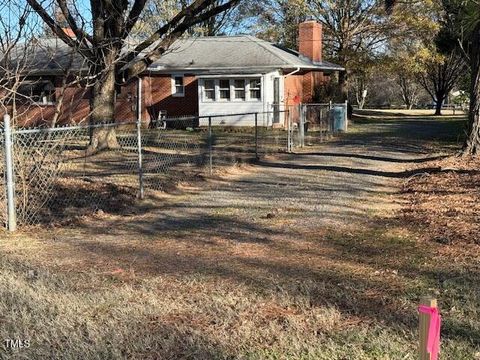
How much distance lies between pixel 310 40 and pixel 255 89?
5847 millimetres

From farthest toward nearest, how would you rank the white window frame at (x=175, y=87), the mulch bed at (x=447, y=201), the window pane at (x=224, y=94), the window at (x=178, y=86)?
1. the window at (x=178, y=86)
2. the white window frame at (x=175, y=87)
3. the window pane at (x=224, y=94)
4. the mulch bed at (x=447, y=201)

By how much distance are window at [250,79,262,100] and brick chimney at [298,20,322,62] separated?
5.44 meters

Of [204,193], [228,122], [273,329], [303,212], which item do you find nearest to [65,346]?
[273,329]

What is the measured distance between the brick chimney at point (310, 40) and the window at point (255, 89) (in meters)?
5.44

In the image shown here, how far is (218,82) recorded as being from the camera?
1126 inches

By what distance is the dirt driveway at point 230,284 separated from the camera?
3828mm

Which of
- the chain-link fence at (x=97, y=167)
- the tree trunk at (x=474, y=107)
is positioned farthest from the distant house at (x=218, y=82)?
the tree trunk at (x=474, y=107)

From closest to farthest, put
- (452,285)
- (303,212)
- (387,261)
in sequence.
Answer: (452,285) → (387,261) → (303,212)

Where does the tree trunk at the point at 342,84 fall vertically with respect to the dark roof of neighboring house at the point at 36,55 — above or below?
above

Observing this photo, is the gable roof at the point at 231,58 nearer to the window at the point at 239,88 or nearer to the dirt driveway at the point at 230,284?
the window at the point at 239,88

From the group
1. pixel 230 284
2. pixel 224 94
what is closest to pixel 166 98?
pixel 224 94

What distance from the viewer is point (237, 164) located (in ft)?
45.2

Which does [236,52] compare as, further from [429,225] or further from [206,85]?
[429,225]

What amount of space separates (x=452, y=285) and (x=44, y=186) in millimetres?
6201
